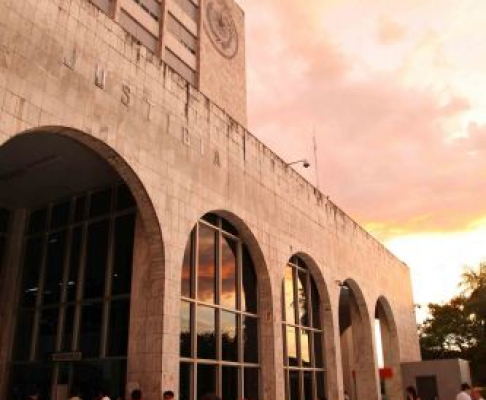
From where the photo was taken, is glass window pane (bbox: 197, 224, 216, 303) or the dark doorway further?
the dark doorway

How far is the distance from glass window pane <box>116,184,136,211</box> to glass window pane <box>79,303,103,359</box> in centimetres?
281

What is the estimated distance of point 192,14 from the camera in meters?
39.7

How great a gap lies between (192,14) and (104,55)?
93.5 ft

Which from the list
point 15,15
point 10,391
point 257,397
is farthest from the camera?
point 257,397

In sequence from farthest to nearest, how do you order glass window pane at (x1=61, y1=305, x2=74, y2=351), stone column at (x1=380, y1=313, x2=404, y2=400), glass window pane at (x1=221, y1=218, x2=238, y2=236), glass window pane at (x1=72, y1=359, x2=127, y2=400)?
stone column at (x1=380, y1=313, x2=404, y2=400)
glass window pane at (x1=221, y1=218, x2=238, y2=236)
glass window pane at (x1=61, y1=305, x2=74, y2=351)
glass window pane at (x1=72, y1=359, x2=127, y2=400)

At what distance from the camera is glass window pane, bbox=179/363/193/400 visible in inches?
548

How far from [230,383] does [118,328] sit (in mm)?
4286

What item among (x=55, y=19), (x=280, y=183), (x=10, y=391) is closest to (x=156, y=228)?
(x=55, y=19)

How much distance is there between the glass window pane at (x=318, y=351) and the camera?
21812 millimetres

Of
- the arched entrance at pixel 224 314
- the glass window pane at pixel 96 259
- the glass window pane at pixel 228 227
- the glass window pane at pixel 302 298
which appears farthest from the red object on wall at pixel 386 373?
the glass window pane at pixel 96 259

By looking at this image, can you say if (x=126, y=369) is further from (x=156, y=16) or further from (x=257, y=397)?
(x=156, y=16)

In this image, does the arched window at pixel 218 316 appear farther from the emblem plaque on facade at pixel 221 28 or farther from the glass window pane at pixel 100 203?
the emblem plaque on facade at pixel 221 28

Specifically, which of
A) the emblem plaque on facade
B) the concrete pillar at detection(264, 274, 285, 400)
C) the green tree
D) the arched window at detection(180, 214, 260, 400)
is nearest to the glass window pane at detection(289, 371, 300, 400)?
the concrete pillar at detection(264, 274, 285, 400)

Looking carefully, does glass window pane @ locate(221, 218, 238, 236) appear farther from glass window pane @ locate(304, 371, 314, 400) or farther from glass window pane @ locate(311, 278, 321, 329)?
glass window pane @ locate(304, 371, 314, 400)
